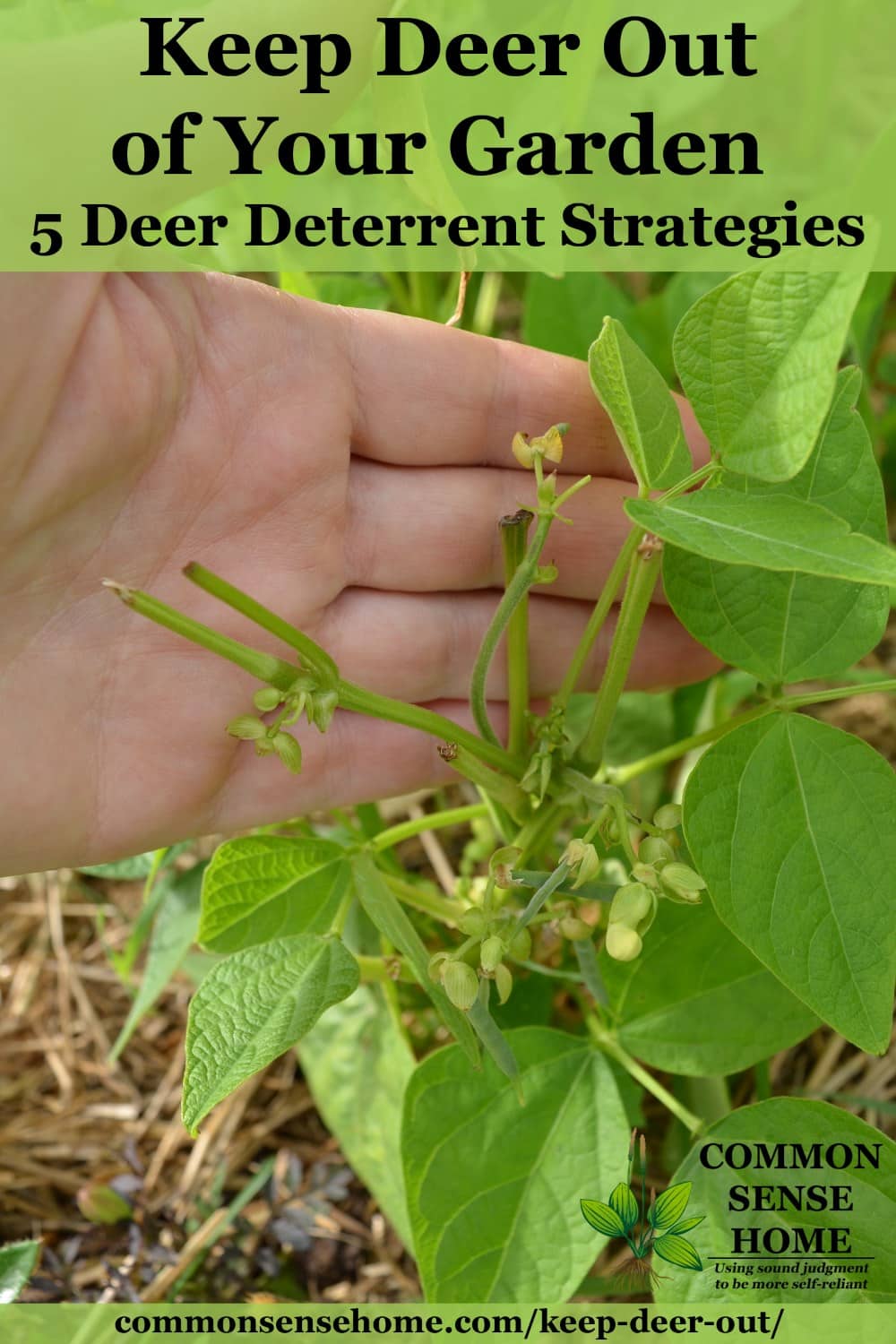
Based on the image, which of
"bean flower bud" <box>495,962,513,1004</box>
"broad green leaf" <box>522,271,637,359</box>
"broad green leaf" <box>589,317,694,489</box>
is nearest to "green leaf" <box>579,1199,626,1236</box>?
"bean flower bud" <box>495,962,513,1004</box>

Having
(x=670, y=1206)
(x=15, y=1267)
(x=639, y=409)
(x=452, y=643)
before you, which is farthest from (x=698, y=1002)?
(x=15, y=1267)

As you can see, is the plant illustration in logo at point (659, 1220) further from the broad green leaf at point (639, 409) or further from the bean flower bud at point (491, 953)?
the broad green leaf at point (639, 409)

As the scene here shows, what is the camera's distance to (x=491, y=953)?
82cm

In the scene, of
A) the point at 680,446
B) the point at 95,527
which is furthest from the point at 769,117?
the point at 95,527

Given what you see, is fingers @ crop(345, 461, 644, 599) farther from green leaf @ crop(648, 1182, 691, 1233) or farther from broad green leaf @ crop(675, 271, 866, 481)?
green leaf @ crop(648, 1182, 691, 1233)

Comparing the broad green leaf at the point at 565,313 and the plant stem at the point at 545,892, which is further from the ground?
the broad green leaf at the point at 565,313

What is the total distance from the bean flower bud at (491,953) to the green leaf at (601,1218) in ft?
0.93

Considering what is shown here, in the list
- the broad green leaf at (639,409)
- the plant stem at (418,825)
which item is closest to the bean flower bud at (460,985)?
the plant stem at (418,825)

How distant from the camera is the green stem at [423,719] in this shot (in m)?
0.90

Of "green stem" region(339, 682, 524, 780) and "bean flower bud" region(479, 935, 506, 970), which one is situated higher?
"green stem" region(339, 682, 524, 780)

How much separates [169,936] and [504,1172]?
47cm

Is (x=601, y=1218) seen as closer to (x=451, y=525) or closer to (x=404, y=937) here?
(x=404, y=937)

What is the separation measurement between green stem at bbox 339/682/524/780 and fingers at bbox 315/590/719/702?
0.16 meters

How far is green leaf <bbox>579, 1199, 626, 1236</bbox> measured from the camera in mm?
977
